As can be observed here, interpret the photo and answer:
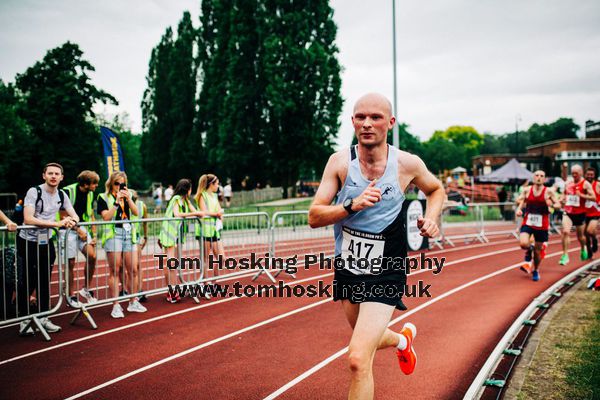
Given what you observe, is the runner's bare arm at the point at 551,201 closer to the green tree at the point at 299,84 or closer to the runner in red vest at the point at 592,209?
the runner in red vest at the point at 592,209

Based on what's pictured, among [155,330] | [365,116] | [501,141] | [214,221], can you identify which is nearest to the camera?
[365,116]

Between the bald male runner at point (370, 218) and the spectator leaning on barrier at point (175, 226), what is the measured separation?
5.26 metres

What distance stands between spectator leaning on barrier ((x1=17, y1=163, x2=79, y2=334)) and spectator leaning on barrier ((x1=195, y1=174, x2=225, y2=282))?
252 cm

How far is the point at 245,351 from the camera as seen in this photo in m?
5.17

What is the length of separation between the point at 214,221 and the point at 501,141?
5070 inches

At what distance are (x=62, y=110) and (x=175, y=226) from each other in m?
37.2

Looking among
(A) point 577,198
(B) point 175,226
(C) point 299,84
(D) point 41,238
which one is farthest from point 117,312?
(C) point 299,84

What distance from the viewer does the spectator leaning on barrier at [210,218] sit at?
8383 millimetres

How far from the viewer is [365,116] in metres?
2.96

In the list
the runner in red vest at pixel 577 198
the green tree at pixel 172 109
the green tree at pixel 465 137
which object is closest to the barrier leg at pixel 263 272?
the runner in red vest at pixel 577 198

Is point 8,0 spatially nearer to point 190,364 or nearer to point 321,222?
point 190,364

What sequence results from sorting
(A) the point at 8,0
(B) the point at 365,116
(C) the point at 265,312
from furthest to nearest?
(A) the point at 8,0 → (C) the point at 265,312 → (B) the point at 365,116

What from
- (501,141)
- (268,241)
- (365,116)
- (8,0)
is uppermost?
(501,141)

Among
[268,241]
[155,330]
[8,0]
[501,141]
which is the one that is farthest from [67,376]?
[501,141]
